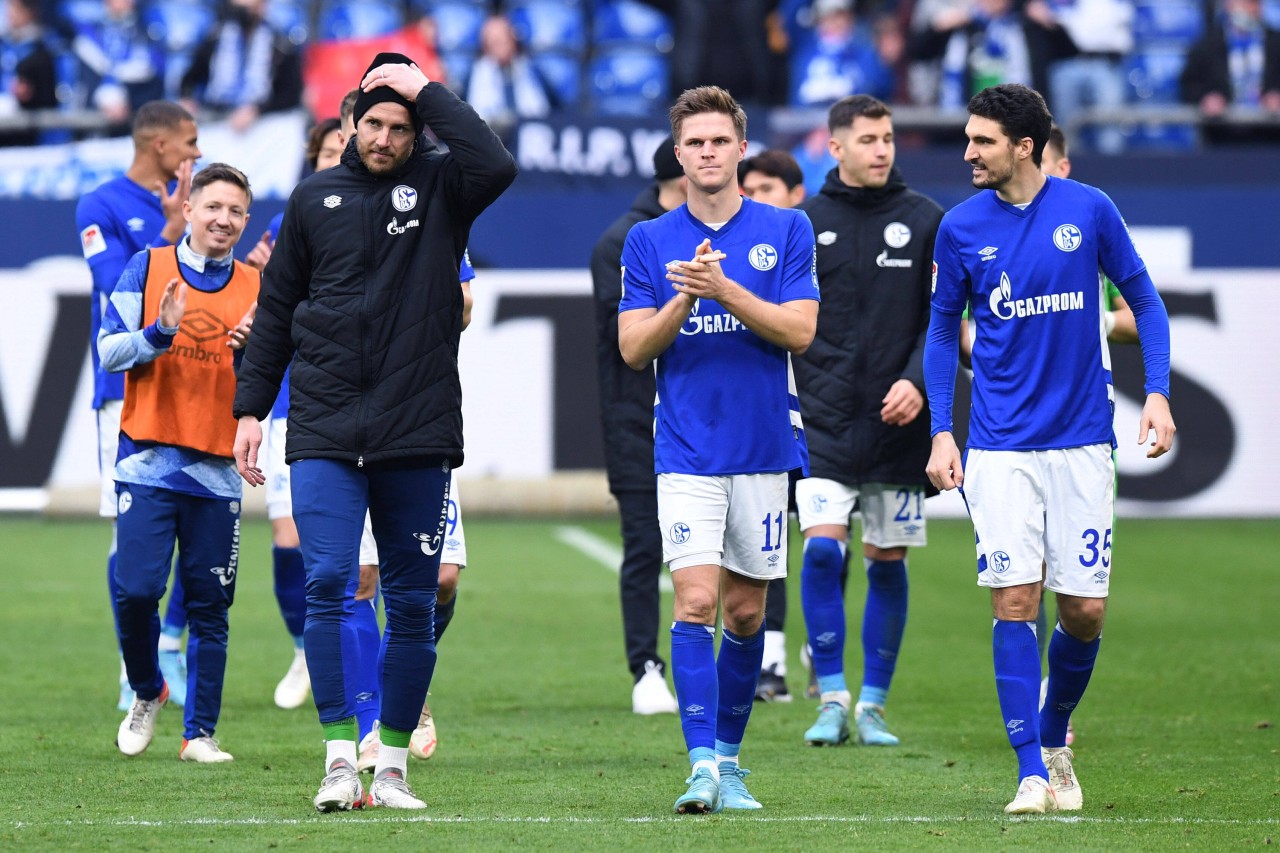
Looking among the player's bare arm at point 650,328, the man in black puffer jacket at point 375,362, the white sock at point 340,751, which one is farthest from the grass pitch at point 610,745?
the player's bare arm at point 650,328

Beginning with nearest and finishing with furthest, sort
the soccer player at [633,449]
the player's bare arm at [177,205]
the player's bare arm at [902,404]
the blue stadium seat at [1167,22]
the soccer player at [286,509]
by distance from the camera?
the player's bare arm at [177,205] → the player's bare arm at [902,404] → the soccer player at [286,509] → the soccer player at [633,449] → the blue stadium seat at [1167,22]

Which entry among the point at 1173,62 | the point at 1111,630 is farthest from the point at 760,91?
the point at 1111,630

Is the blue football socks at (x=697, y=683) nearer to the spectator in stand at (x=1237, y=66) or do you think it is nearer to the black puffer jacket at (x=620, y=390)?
the black puffer jacket at (x=620, y=390)

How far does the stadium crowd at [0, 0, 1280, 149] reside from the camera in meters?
17.8

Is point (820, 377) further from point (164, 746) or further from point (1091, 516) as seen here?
point (164, 746)

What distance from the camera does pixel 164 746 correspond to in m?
7.45

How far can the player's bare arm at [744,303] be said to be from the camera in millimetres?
5848

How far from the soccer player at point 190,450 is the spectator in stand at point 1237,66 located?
13.5m

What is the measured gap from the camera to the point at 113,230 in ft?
26.7

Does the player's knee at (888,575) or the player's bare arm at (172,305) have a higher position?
the player's bare arm at (172,305)

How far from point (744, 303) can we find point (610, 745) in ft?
7.76

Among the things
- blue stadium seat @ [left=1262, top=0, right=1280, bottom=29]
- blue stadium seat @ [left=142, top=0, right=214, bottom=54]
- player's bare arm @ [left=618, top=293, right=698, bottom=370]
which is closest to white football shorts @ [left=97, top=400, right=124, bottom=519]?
player's bare arm @ [left=618, top=293, right=698, bottom=370]

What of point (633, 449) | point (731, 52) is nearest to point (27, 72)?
point (731, 52)

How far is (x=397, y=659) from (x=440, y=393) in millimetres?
836
